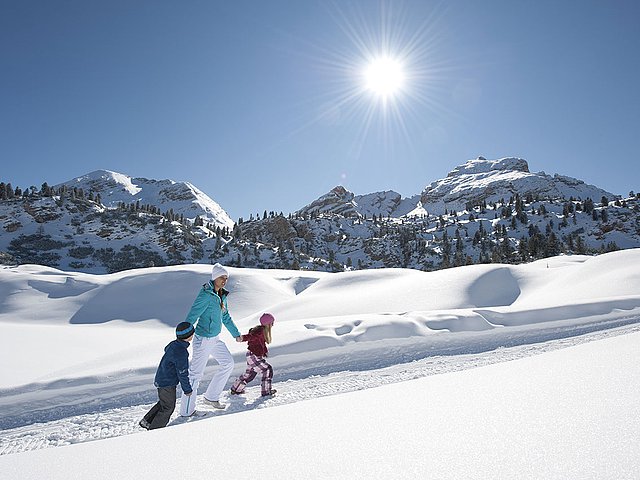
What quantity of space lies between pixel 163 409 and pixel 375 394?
2763 mm

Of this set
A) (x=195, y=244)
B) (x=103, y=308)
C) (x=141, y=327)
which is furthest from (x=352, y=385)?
(x=195, y=244)

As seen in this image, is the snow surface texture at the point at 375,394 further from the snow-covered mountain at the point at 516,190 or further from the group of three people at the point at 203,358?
the snow-covered mountain at the point at 516,190

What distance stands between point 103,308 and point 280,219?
242 feet

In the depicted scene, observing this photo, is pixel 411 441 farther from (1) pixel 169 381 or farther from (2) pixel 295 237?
(2) pixel 295 237

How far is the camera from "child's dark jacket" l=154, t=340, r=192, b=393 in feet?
14.9

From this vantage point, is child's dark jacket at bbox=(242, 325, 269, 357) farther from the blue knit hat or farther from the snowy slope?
the snowy slope

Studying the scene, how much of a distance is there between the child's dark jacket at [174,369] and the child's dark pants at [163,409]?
0.29ft

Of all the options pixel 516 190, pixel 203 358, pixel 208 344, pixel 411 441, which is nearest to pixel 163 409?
pixel 203 358

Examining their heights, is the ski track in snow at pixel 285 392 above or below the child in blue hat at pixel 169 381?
below

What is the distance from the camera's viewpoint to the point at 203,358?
17.2 feet

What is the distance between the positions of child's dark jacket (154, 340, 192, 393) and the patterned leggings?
4.17ft

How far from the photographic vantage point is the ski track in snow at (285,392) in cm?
455

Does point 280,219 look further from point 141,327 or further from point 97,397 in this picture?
point 97,397

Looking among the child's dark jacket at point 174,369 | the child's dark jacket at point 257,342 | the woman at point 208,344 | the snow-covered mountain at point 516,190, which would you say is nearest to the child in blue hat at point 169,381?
the child's dark jacket at point 174,369
